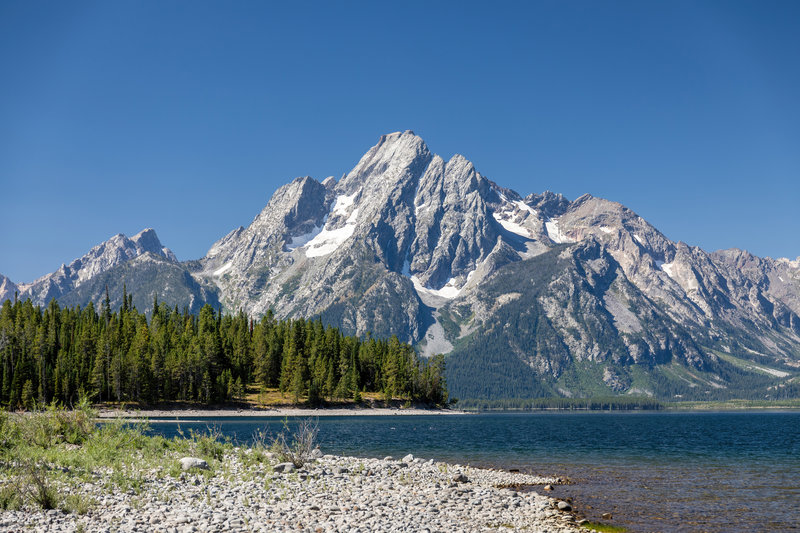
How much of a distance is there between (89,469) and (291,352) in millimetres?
140381

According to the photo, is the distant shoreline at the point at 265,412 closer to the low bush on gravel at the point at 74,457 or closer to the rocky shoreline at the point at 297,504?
the low bush on gravel at the point at 74,457

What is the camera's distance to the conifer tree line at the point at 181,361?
12669cm

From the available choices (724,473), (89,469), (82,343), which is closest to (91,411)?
(89,469)

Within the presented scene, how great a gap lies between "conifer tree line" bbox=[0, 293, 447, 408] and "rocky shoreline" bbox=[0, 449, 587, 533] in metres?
81.1

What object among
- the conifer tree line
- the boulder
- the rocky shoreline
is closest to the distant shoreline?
the conifer tree line

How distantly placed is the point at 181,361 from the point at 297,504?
12161 cm

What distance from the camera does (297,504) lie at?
27.7 metres

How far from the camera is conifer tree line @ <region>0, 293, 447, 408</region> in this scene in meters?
127

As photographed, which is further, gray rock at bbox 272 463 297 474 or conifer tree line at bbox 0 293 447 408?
conifer tree line at bbox 0 293 447 408

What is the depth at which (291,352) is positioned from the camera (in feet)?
556

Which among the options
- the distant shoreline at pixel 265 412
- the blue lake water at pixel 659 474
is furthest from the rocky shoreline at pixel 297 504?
the distant shoreline at pixel 265 412

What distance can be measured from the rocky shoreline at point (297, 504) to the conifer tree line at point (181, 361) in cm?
8106

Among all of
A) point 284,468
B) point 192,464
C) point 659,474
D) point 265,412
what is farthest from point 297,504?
point 265,412

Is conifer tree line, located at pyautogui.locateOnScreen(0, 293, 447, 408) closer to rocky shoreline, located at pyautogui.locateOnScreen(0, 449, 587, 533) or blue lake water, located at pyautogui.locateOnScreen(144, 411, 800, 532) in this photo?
blue lake water, located at pyautogui.locateOnScreen(144, 411, 800, 532)
